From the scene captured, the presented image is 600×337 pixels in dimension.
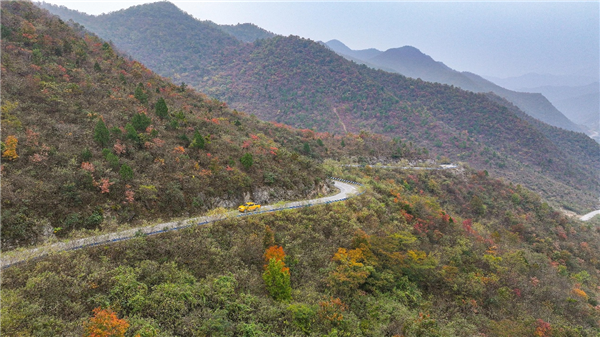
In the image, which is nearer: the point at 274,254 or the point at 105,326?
the point at 105,326

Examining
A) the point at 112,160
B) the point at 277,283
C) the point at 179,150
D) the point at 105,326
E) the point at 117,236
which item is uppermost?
the point at 179,150

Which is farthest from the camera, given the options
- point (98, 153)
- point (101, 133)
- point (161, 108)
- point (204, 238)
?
point (161, 108)

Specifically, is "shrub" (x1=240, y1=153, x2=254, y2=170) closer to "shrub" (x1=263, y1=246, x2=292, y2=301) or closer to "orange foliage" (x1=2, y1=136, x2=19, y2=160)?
"shrub" (x1=263, y1=246, x2=292, y2=301)

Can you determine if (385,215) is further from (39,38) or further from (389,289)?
(39,38)

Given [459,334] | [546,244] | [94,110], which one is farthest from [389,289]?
[546,244]

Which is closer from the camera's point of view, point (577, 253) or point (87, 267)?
point (87, 267)

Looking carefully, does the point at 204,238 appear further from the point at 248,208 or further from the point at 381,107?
the point at 381,107

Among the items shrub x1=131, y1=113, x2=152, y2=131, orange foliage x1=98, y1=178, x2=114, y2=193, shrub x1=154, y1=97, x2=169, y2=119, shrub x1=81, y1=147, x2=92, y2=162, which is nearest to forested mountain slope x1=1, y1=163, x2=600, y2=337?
orange foliage x1=98, y1=178, x2=114, y2=193

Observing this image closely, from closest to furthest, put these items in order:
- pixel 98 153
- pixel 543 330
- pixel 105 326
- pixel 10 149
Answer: pixel 105 326
pixel 543 330
pixel 10 149
pixel 98 153

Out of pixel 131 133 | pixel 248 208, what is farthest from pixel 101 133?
pixel 248 208
